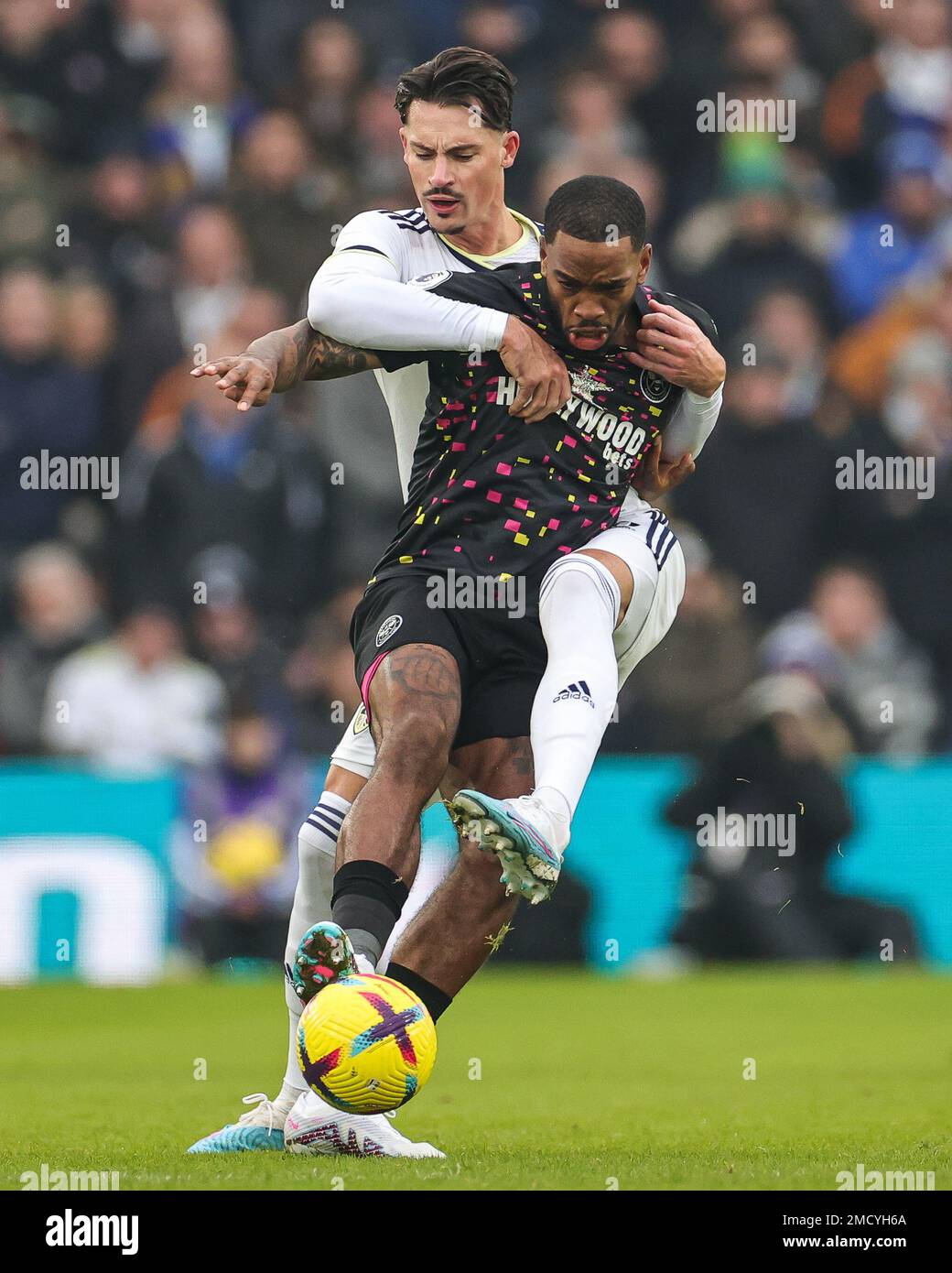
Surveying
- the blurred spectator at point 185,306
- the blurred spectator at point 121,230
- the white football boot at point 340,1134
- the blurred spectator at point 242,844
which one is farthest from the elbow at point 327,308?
the blurred spectator at point 121,230

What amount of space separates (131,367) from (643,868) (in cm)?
409

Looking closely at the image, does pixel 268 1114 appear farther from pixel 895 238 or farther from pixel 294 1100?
pixel 895 238

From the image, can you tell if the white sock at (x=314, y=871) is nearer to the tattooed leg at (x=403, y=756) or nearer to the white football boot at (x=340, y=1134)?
the white football boot at (x=340, y=1134)

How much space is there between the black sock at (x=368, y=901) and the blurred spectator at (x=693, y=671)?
20.5 ft

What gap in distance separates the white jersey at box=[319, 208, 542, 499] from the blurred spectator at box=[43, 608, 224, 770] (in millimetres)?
5404

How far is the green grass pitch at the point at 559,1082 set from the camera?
489cm

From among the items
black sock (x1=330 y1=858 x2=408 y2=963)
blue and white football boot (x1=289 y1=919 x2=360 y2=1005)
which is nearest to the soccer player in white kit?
black sock (x1=330 y1=858 x2=408 y2=963)

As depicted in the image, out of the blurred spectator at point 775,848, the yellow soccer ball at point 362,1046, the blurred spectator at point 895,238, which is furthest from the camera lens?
the blurred spectator at point 895,238

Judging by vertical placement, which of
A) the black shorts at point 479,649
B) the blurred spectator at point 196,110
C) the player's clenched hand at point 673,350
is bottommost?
the black shorts at point 479,649

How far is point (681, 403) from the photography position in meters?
5.40

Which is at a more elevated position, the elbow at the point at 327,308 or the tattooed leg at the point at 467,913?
the elbow at the point at 327,308

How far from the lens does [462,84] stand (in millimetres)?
5410

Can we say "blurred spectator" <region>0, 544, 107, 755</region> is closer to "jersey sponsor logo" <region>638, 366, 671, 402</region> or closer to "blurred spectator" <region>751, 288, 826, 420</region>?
"blurred spectator" <region>751, 288, 826, 420</region>

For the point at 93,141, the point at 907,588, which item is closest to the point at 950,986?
the point at 907,588
